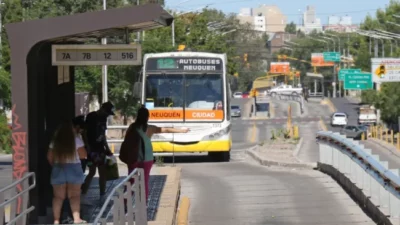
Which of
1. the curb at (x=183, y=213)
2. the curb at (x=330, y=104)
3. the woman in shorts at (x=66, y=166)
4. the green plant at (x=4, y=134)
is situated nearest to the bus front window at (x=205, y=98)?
the curb at (x=183, y=213)

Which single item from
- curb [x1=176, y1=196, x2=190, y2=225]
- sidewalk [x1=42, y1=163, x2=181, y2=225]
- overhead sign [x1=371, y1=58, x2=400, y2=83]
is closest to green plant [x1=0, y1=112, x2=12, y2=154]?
sidewalk [x1=42, y1=163, x2=181, y2=225]

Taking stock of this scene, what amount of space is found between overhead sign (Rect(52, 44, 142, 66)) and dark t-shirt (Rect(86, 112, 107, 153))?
0.94 m

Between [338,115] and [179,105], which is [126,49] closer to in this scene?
[179,105]

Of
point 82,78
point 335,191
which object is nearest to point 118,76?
point 82,78

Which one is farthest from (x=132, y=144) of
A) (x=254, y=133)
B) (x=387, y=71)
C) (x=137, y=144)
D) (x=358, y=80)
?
(x=358, y=80)

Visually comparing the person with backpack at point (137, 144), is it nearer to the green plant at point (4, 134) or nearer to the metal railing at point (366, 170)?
the metal railing at point (366, 170)

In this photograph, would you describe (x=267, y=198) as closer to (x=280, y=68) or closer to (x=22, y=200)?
(x=22, y=200)

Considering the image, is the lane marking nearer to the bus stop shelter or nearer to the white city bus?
the white city bus

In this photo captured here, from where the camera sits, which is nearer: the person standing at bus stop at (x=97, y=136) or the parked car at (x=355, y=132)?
the person standing at bus stop at (x=97, y=136)

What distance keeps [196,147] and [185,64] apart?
2558mm

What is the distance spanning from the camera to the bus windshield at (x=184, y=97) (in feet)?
94.0

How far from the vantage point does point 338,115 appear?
286 ft

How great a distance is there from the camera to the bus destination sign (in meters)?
28.9

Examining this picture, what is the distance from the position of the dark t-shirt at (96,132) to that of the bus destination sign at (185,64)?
15.3 m
